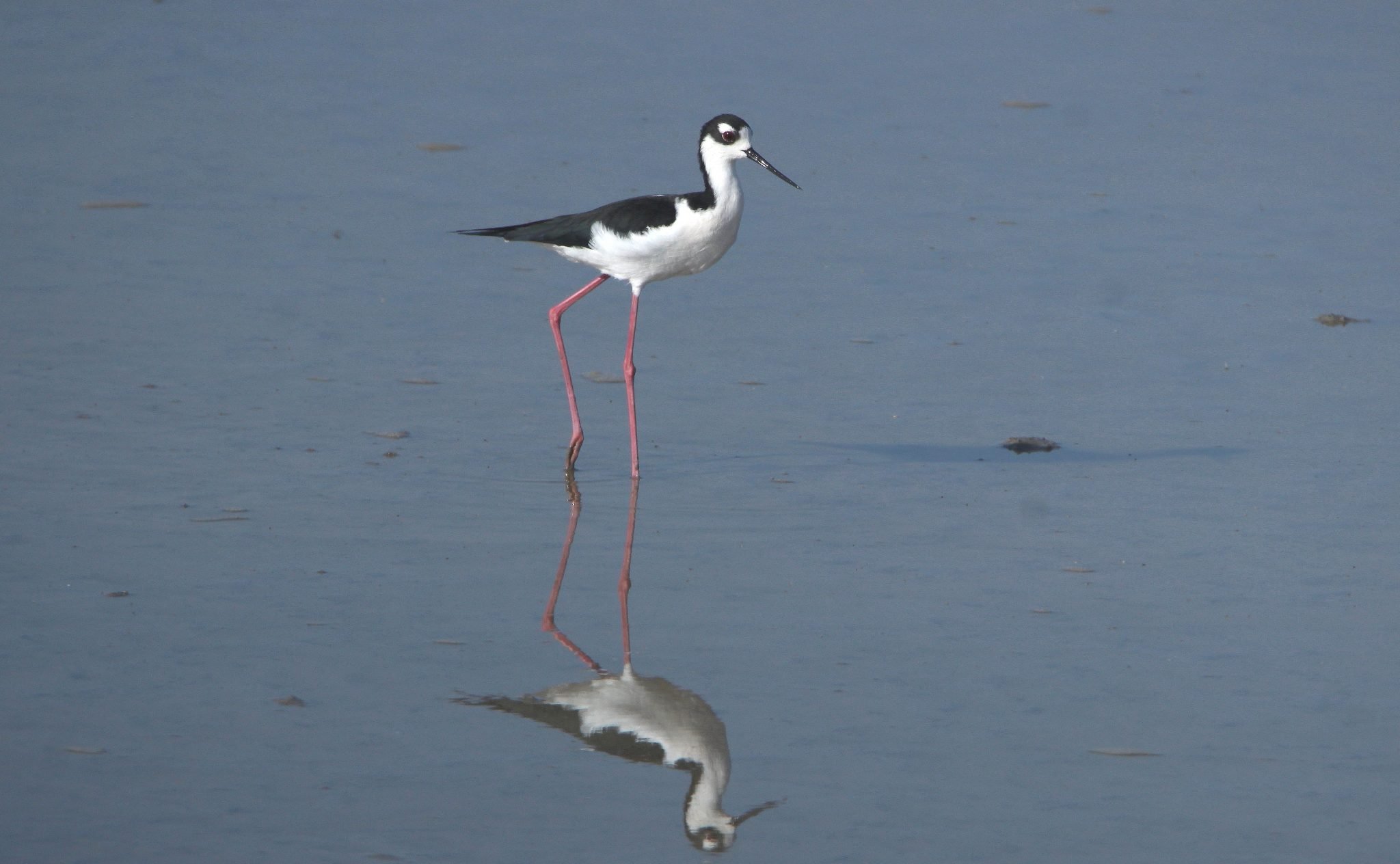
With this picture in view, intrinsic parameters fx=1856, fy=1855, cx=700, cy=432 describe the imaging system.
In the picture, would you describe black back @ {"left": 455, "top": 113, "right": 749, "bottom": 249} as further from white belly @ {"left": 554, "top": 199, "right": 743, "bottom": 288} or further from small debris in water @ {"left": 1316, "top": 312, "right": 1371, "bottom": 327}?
small debris in water @ {"left": 1316, "top": 312, "right": 1371, "bottom": 327}

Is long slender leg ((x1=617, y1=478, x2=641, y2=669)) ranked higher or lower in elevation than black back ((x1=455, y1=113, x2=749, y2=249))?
lower

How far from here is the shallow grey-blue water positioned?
3.96m

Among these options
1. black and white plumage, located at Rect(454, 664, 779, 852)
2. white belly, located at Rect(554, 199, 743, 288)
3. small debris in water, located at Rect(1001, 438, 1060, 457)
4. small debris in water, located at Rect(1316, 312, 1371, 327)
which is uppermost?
white belly, located at Rect(554, 199, 743, 288)

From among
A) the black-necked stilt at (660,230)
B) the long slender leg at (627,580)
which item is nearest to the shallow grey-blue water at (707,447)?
the long slender leg at (627,580)

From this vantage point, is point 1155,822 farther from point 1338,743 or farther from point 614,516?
point 614,516

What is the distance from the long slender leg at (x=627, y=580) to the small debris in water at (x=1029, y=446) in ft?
4.36

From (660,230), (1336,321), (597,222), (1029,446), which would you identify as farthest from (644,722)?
(1336,321)

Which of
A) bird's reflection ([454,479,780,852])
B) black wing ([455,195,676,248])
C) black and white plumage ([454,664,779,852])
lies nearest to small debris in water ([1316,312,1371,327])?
black wing ([455,195,676,248])

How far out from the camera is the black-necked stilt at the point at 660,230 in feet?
22.1

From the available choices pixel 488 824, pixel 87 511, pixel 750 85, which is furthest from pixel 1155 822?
pixel 750 85

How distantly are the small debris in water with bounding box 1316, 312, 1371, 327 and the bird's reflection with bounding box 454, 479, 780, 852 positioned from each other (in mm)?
4230

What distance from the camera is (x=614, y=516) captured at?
5867 mm

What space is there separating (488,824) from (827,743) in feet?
2.75

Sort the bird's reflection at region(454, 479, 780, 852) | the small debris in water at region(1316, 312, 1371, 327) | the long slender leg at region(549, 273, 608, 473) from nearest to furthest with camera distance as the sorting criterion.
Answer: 1. the bird's reflection at region(454, 479, 780, 852)
2. the long slender leg at region(549, 273, 608, 473)
3. the small debris in water at region(1316, 312, 1371, 327)
